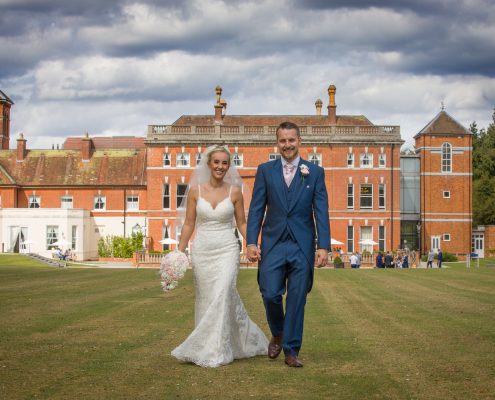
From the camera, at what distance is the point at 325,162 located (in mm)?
63969

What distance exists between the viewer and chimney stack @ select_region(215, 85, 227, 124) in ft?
222

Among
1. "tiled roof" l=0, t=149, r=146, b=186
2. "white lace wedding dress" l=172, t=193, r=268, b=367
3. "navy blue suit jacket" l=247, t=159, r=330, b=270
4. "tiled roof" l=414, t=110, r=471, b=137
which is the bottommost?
"white lace wedding dress" l=172, t=193, r=268, b=367

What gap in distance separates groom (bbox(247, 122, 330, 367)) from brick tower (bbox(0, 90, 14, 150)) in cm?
7627

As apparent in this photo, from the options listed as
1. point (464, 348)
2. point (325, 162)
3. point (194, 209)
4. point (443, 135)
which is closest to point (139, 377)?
point (194, 209)

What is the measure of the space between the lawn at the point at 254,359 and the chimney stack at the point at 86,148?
53.7 metres

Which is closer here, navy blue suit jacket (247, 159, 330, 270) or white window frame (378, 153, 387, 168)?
navy blue suit jacket (247, 159, 330, 270)

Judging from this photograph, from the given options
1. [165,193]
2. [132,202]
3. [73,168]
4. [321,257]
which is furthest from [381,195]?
[321,257]

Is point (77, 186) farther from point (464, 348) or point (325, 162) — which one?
point (464, 348)

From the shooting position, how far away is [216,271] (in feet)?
30.3

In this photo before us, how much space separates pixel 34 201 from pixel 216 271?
6278cm

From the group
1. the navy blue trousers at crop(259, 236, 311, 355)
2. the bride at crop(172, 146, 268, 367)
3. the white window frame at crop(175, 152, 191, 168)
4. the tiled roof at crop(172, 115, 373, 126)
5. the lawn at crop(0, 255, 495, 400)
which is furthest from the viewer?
the tiled roof at crop(172, 115, 373, 126)

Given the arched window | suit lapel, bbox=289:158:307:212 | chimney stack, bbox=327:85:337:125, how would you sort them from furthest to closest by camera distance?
1. the arched window
2. chimney stack, bbox=327:85:337:125
3. suit lapel, bbox=289:158:307:212

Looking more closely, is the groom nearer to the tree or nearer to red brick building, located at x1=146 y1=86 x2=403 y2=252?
red brick building, located at x1=146 y1=86 x2=403 y2=252

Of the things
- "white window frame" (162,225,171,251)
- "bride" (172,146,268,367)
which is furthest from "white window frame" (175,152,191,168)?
"bride" (172,146,268,367)
